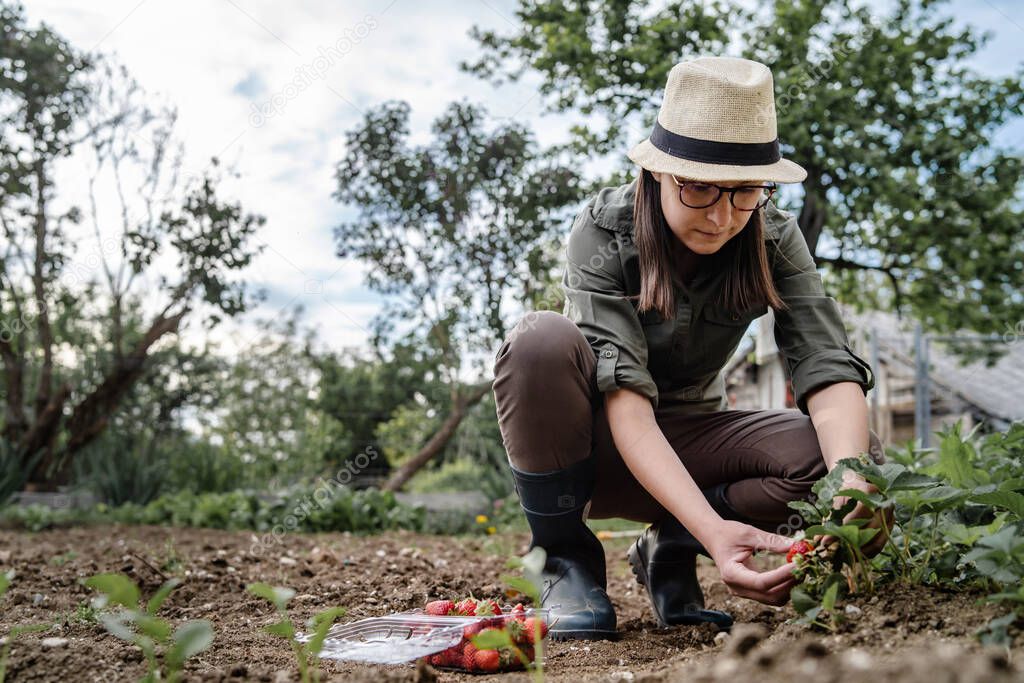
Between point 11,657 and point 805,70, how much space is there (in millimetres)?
5713

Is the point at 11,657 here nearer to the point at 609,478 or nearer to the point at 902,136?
the point at 609,478

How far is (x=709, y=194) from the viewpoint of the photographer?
1.68 meters

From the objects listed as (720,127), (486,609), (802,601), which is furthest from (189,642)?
(720,127)

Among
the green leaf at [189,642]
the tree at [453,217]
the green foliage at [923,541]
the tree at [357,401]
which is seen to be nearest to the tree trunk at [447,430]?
the tree at [453,217]

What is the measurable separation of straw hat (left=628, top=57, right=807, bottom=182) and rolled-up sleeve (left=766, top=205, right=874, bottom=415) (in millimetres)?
292

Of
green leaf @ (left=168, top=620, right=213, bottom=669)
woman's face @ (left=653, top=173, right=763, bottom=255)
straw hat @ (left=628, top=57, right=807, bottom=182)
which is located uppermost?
straw hat @ (left=628, top=57, right=807, bottom=182)

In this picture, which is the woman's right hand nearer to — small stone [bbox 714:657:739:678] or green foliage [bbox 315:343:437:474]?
small stone [bbox 714:657:739:678]

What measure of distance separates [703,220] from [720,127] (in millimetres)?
182

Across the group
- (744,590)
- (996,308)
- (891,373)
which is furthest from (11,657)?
(891,373)

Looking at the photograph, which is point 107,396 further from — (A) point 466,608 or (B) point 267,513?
(A) point 466,608

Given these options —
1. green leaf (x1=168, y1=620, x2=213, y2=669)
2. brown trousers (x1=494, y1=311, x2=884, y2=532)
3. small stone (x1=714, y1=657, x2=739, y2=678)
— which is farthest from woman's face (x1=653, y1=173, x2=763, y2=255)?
green leaf (x1=168, y1=620, x2=213, y2=669)

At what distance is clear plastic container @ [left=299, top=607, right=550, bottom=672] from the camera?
1.46 m

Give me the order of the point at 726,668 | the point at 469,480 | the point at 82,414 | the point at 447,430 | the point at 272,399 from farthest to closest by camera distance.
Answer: the point at 272,399, the point at 469,480, the point at 82,414, the point at 447,430, the point at 726,668

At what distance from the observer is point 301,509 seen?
4836 millimetres
